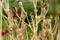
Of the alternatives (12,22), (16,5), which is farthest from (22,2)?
(12,22)

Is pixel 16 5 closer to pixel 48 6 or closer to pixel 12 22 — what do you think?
pixel 12 22

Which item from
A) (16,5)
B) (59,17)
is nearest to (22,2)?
(16,5)

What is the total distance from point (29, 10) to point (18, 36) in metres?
0.25

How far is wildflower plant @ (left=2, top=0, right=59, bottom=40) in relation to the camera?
193cm

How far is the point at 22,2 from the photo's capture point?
195cm

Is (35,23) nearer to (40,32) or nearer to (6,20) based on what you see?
(40,32)

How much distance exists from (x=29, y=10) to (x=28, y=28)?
0.16 metres

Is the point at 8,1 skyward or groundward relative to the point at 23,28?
skyward

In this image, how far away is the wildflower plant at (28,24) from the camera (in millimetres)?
1932

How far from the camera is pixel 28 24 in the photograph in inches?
76.9

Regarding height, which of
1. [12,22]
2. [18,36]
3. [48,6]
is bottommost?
[18,36]

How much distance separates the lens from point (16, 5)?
6.42 feet

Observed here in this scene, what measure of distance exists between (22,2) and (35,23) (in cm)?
22

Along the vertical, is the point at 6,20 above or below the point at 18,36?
above
